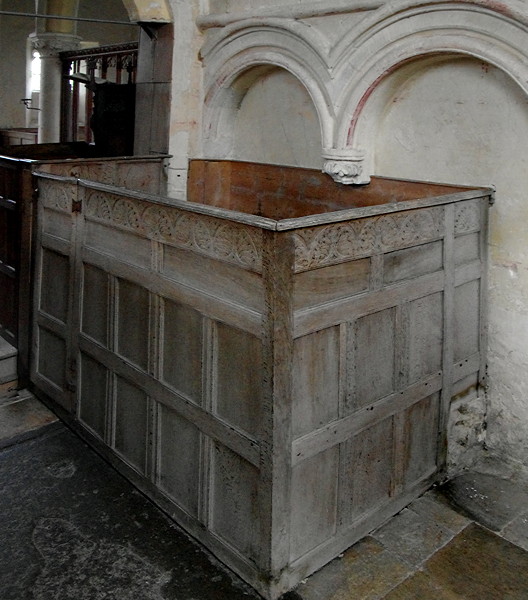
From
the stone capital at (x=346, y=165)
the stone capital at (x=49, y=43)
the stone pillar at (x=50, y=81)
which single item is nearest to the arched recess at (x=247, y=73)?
the stone capital at (x=346, y=165)

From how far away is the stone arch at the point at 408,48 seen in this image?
10.4ft

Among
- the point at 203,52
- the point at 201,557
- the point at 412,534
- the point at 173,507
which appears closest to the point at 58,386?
the point at 173,507

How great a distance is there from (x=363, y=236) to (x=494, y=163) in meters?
1.20

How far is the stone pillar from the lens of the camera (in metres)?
8.72

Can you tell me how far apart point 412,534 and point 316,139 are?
101 inches

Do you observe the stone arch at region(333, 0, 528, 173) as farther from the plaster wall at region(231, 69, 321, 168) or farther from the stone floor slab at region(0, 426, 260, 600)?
the stone floor slab at region(0, 426, 260, 600)

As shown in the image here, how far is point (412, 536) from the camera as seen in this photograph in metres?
3.04

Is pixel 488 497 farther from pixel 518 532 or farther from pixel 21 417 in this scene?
pixel 21 417

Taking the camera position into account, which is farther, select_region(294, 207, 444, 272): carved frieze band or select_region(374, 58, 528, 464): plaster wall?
select_region(374, 58, 528, 464): plaster wall

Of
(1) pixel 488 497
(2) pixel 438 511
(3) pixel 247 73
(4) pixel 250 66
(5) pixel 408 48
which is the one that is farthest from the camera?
(3) pixel 247 73

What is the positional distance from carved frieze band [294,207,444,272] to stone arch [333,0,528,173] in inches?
33.3

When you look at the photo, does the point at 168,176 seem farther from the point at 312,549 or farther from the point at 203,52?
the point at 312,549

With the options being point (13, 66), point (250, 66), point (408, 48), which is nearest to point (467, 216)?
point (408, 48)

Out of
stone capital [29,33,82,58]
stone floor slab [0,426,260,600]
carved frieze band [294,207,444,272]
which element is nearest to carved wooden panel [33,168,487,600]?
carved frieze band [294,207,444,272]
